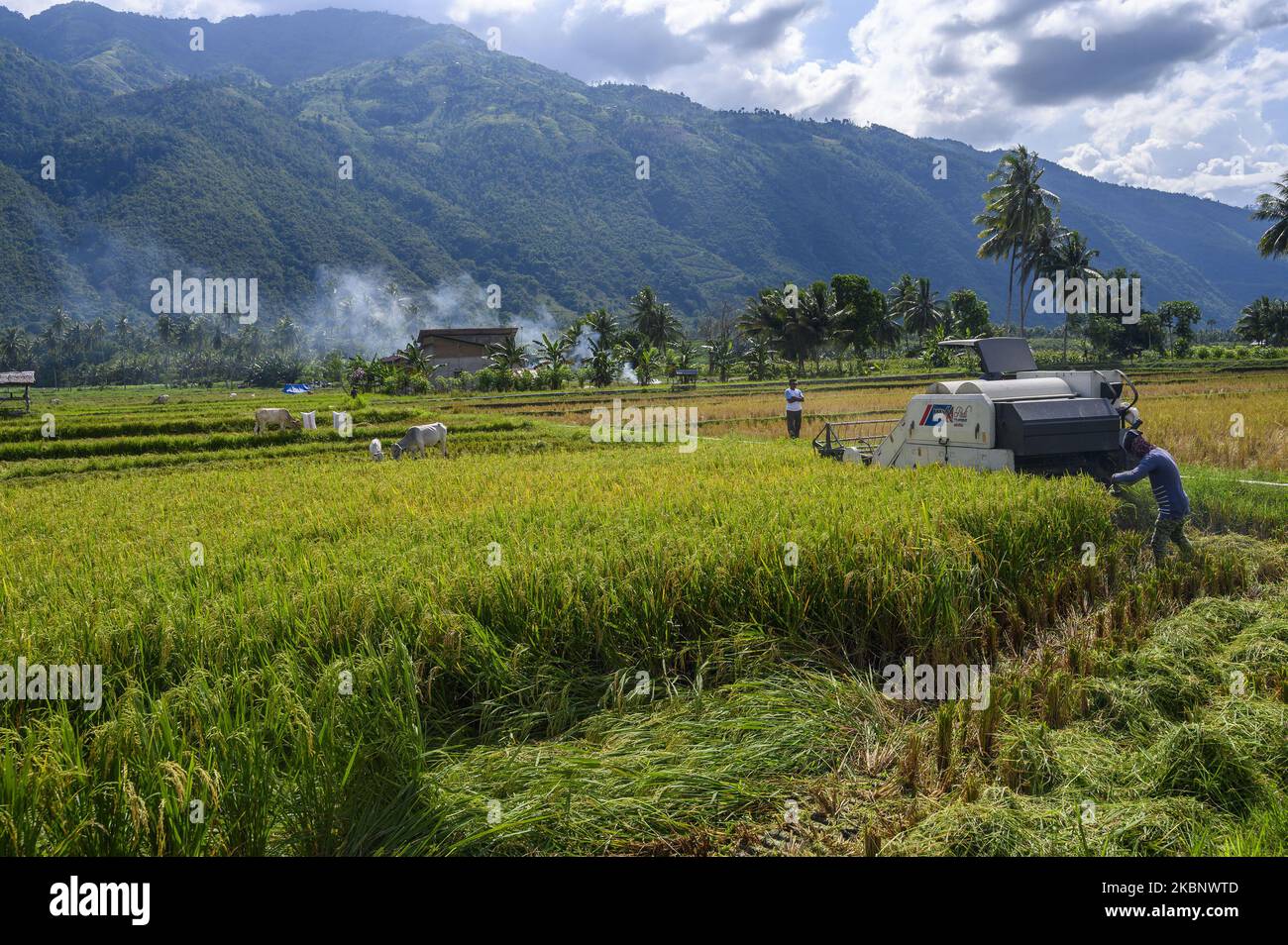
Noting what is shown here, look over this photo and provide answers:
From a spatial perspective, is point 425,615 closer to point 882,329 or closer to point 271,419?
point 271,419

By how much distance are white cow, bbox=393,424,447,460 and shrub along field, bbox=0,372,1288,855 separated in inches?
351

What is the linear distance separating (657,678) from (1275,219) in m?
65.8

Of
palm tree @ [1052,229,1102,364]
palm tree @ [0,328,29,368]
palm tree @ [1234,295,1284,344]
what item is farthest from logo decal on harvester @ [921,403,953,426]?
palm tree @ [0,328,29,368]

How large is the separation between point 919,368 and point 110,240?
170521mm

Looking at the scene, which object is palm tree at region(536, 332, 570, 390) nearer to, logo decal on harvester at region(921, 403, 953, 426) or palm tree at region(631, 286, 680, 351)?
palm tree at region(631, 286, 680, 351)

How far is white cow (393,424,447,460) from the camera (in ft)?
55.7

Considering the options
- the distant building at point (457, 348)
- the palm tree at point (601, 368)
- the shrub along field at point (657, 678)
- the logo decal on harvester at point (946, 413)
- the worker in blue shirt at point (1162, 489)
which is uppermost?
the distant building at point (457, 348)

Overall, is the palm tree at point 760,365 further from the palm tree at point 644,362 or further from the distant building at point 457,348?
the distant building at point 457,348

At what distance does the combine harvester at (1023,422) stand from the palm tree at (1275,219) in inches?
2161

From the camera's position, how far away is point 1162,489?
6750 mm

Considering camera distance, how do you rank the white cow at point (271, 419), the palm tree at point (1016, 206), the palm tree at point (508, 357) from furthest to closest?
the palm tree at point (508, 357)
the palm tree at point (1016, 206)
the white cow at point (271, 419)

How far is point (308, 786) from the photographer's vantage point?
300 cm

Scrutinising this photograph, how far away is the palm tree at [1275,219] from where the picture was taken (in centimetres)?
4794

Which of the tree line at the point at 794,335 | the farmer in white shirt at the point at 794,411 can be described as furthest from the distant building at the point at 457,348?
the farmer in white shirt at the point at 794,411
